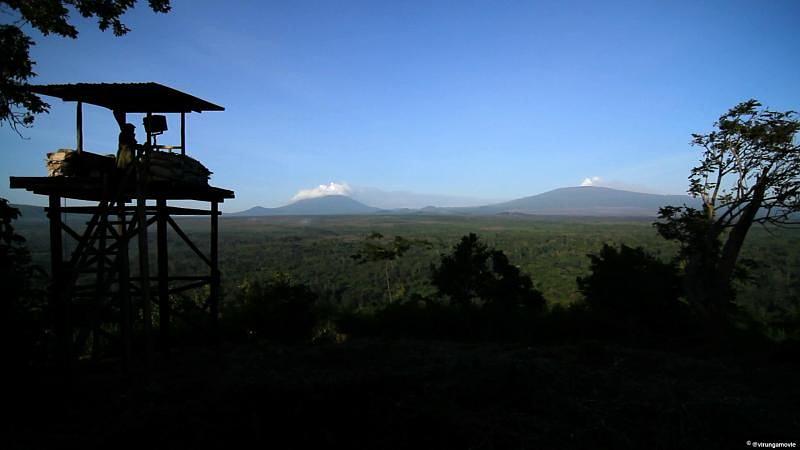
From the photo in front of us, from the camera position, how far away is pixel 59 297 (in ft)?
22.7

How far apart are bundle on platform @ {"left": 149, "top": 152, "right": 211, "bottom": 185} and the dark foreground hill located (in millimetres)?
3661

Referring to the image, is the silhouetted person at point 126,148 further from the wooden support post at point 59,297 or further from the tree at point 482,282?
the tree at point 482,282

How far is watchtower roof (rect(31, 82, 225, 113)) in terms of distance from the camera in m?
7.13

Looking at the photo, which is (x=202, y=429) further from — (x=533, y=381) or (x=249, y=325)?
(x=249, y=325)

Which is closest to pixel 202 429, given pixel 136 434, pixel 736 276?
pixel 136 434

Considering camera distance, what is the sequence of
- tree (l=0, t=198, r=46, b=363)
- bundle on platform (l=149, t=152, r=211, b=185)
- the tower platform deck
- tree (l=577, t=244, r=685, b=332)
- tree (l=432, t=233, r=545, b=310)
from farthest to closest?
tree (l=432, t=233, r=545, b=310)
tree (l=577, t=244, r=685, b=332)
bundle on platform (l=149, t=152, r=211, b=185)
the tower platform deck
tree (l=0, t=198, r=46, b=363)

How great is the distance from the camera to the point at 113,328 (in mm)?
12242

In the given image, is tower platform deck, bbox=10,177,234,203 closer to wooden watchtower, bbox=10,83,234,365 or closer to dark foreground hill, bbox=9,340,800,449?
wooden watchtower, bbox=10,83,234,365

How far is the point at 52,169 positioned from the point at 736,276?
55.4ft

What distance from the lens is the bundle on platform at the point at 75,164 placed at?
6.92 m

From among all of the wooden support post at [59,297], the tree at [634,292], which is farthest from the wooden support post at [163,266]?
the tree at [634,292]

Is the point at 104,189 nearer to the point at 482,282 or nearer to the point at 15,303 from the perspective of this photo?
the point at 15,303

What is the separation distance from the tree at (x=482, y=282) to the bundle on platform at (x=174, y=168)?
934 centimetres

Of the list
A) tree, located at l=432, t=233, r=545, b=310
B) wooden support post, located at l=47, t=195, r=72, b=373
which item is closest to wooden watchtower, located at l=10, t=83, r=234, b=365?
wooden support post, located at l=47, t=195, r=72, b=373
